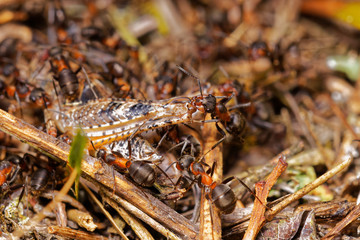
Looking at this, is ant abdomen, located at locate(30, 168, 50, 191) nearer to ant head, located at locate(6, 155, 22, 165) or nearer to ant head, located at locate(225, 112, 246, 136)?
ant head, located at locate(6, 155, 22, 165)

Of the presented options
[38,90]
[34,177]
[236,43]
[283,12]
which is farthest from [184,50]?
[34,177]

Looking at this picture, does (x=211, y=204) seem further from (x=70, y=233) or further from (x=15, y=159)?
(x=15, y=159)

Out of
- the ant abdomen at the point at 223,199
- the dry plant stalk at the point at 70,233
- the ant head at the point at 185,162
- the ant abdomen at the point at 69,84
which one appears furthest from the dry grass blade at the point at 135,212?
the ant abdomen at the point at 69,84

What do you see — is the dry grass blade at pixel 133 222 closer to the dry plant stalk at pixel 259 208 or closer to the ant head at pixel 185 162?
the ant head at pixel 185 162

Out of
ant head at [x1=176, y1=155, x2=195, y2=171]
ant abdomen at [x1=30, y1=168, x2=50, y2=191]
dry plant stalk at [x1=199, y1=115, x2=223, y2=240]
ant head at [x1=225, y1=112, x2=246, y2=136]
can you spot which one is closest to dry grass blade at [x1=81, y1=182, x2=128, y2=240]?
ant abdomen at [x1=30, y1=168, x2=50, y2=191]

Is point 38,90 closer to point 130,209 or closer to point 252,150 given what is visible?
point 130,209

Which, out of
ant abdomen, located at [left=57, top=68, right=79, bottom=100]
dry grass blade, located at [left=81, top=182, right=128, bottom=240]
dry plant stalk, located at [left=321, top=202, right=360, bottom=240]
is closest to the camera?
dry plant stalk, located at [left=321, top=202, right=360, bottom=240]
